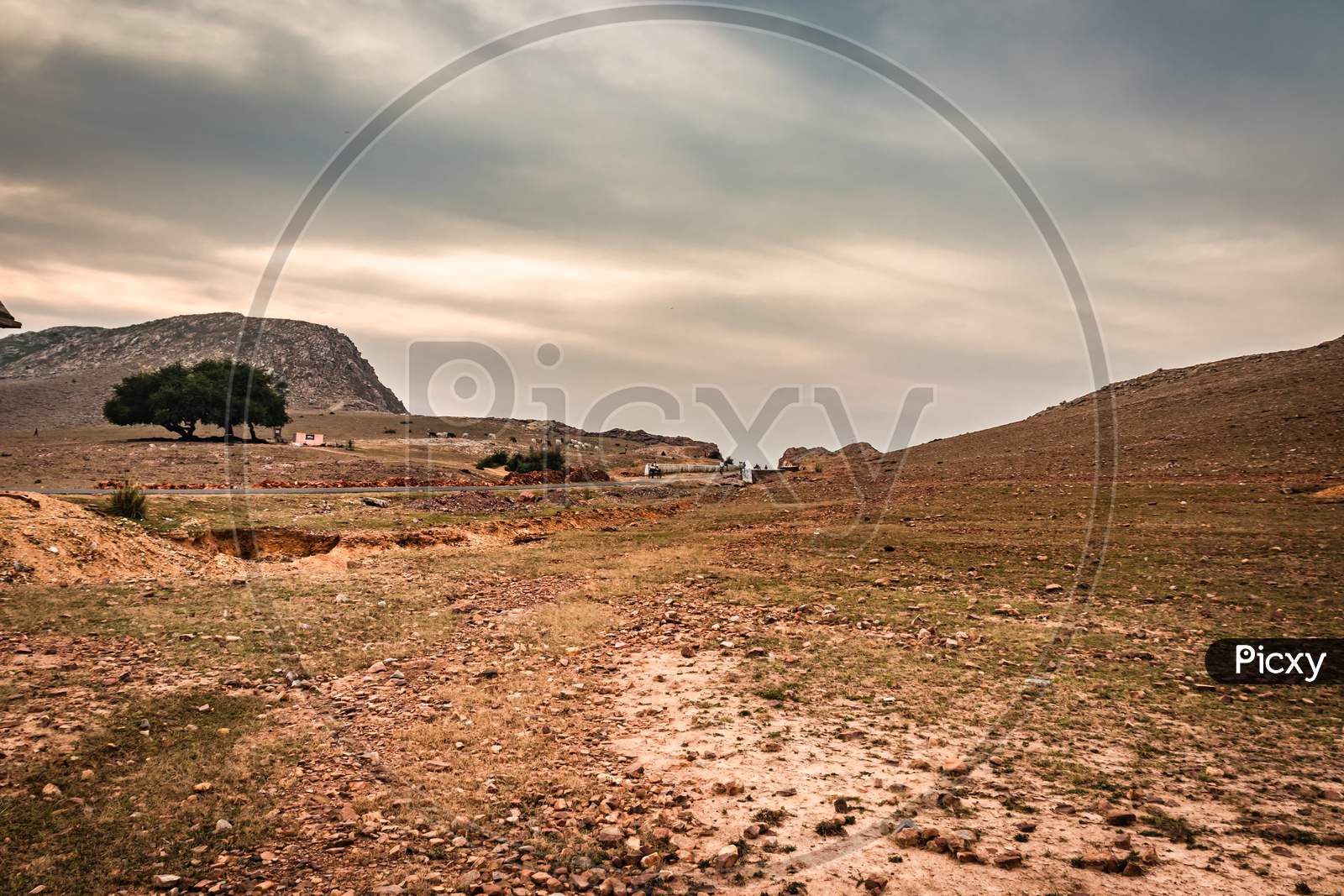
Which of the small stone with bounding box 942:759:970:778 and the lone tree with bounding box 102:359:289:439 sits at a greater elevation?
the lone tree with bounding box 102:359:289:439

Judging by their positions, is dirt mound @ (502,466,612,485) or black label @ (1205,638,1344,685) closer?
black label @ (1205,638,1344,685)

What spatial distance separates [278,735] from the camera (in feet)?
25.5

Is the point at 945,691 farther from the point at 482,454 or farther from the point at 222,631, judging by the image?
the point at 482,454

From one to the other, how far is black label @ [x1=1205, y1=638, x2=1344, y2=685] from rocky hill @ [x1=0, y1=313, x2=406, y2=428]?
156471mm

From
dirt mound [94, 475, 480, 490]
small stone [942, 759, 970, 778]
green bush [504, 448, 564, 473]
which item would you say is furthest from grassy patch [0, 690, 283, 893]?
green bush [504, 448, 564, 473]

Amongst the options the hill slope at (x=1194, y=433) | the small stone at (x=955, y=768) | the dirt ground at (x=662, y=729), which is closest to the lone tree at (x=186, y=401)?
the hill slope at (x=1194, y=433)

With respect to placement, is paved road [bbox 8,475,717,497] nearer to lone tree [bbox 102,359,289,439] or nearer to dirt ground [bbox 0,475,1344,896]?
dirt ground [bbox 0,475,1344,896]

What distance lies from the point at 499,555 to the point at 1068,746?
613 inches

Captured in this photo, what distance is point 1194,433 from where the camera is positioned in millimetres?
35469

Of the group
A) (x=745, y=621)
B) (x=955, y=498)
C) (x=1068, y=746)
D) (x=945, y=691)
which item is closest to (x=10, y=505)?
(x=745, y=621)

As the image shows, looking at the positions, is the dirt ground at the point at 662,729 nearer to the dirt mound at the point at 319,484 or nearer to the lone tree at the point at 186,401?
the dirt mound at the point at 319,484

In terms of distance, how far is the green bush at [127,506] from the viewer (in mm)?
19516

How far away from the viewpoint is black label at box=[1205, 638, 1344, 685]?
962 centimetres

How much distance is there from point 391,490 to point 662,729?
28.1m
